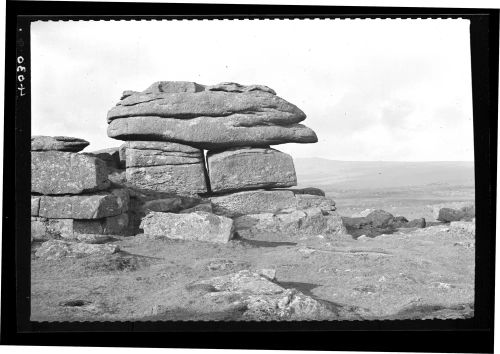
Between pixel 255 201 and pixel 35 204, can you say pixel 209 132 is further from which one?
pixel 35 204

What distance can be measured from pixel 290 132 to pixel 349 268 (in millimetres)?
4448

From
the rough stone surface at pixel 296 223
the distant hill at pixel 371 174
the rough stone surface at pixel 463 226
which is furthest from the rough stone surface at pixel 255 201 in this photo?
the rough stone surface at pixel 463 226

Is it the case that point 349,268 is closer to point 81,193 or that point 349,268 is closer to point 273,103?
point 273,103

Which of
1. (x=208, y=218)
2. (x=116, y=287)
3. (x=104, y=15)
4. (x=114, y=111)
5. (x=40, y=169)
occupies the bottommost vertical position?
(x=116, y=287)

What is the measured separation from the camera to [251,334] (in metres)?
11.9

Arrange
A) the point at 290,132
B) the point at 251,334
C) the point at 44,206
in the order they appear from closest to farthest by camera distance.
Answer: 1. the point at 251,334
2. the point at 44,206
3. the point at 290,132

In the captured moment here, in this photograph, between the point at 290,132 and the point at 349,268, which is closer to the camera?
the point at 349,268

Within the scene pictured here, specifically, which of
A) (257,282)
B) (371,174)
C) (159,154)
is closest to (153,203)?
(159,154)

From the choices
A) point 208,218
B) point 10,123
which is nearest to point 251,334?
point 208,218

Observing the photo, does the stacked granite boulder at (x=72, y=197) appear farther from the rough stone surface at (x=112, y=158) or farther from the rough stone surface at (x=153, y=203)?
the rough stone surface at (x=112, y=158)

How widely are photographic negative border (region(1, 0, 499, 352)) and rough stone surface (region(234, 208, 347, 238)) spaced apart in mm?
3508

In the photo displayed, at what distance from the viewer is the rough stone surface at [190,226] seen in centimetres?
1427

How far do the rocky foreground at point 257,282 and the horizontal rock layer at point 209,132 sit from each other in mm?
3503

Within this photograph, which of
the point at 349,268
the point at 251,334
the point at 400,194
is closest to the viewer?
the point at 251,334
